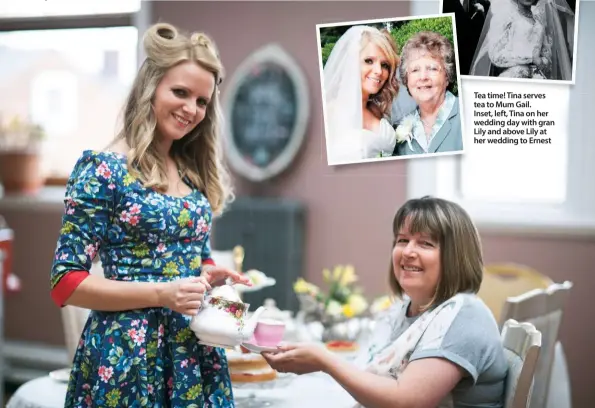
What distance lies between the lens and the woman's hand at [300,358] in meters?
1.24

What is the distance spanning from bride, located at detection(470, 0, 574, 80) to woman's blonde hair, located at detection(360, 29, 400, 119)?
0.56ft

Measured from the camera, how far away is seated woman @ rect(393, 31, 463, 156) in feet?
4.98

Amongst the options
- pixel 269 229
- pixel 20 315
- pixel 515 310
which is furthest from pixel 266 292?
pixel 515 310

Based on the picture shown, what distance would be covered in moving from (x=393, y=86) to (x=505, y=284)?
924 millimetres

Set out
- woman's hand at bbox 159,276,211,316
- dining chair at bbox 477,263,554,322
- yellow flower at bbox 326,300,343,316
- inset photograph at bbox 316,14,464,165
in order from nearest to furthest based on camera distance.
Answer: woman's hand at bbox 159,276,211,316, inset photograph at bbox 316,14,464,165, yellow flower at bbox 326,300,343,316, dining chair at bbox 477,263,554,322

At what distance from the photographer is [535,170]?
172 cm

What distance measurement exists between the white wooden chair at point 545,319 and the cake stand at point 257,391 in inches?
19.5

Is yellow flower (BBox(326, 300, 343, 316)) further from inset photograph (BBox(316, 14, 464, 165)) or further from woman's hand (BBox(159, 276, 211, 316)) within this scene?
woman's hand (BBox(159, 276, 211, 316))

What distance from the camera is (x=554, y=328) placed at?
5.74 ft

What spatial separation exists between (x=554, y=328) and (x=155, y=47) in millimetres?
1102

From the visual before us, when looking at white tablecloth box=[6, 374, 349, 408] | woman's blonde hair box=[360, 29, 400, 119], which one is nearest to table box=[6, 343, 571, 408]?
white tablecloth box=[6, 374, 349, 408]

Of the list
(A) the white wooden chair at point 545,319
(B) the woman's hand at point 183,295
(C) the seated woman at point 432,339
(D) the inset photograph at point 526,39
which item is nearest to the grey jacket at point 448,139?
(D) the inset photograph at point 526,39

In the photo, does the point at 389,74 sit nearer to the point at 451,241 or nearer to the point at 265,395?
the point at 451,241

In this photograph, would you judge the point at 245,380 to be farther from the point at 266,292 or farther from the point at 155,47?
the point at 266,292
